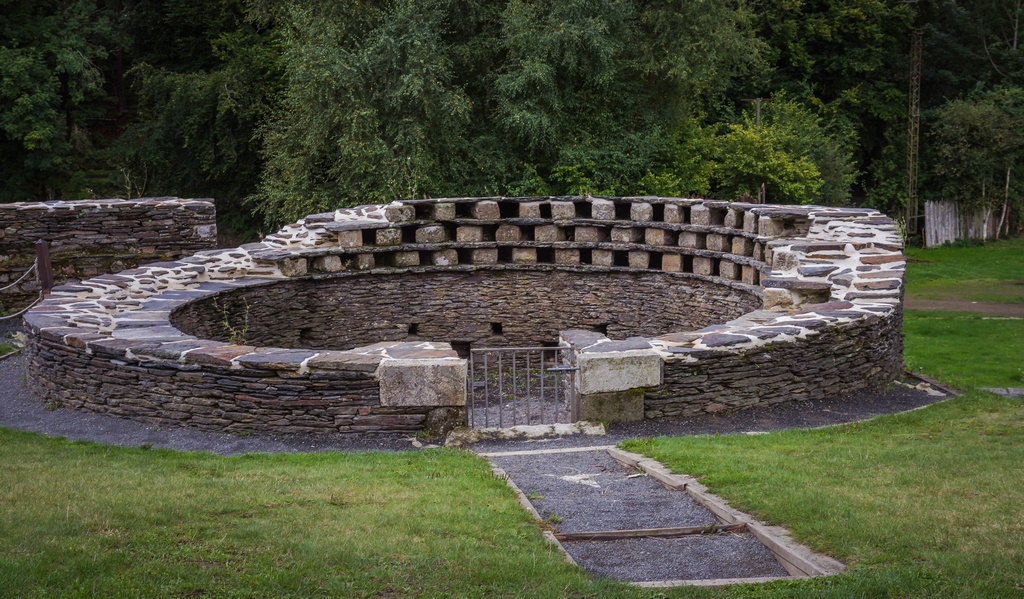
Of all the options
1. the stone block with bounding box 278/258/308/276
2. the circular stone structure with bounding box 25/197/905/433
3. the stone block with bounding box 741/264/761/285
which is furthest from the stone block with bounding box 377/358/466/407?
the stone block with bounding box 741/264/761/285

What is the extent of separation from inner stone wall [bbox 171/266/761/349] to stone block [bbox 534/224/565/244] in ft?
1.86

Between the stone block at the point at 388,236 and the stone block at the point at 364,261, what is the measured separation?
294 millimetres

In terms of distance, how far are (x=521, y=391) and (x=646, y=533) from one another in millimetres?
8252

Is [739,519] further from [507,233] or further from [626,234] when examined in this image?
[507,233]

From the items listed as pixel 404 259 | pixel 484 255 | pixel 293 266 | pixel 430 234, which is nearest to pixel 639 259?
pixel 484 255

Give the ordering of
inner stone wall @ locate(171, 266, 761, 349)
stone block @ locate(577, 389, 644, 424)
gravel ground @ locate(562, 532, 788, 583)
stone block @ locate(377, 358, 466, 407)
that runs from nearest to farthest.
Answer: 1. gravel ground @ locate(562, 532, 788, 583)
2. stone block @ locate(377, 358, 466, 407)
3. stone block @ locate(577, 389, 644, 424)
4. inner stone wall @ locate(171, 266, 761, 349)

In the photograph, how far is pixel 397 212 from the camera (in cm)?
1759

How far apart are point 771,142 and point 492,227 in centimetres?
1230

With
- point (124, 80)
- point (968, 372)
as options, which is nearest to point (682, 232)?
point (968, 372)

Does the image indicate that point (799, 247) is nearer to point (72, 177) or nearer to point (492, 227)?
point (492, 227)

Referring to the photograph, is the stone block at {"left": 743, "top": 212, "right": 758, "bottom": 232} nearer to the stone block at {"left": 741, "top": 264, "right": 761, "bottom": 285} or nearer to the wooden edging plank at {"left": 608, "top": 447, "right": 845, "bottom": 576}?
the stone block at {"left": 741, "top": 264, "right": 761, "bottom": 285}

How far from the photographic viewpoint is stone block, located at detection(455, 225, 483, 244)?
18125 mm

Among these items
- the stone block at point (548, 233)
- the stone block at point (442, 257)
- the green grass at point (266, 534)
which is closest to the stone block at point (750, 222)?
the stone block at point (548, 233)

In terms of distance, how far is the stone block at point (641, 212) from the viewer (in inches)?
703
